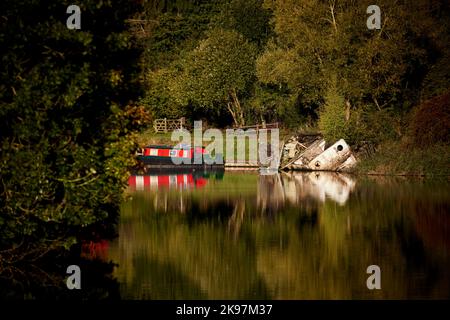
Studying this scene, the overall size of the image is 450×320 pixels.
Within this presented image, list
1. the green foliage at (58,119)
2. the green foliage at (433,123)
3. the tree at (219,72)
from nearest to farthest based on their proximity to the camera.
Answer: the green foliage at (58,119) < the green foliage at (433,123) < the tree at (219,72)

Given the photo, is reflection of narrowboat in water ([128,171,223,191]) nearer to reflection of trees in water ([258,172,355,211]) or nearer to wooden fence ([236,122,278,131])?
reflection of trees in water ([258,172,355,211])

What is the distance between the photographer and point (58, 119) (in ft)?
73.7

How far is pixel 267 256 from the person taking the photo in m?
27.9

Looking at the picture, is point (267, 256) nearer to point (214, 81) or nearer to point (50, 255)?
point (50, 255)

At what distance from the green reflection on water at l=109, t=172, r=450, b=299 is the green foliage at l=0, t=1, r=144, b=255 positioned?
211cm

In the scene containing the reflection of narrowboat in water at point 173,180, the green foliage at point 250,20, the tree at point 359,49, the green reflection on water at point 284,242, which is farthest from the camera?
the green foliage at point 250,20

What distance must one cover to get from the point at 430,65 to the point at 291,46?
9.68 meters

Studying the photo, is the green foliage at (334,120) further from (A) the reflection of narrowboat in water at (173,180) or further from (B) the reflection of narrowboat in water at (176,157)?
(B) the reflection of narrowboat in water at (176,157)

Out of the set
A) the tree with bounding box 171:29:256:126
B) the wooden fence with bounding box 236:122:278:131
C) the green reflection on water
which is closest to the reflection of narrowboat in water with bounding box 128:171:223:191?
the green reflection on water

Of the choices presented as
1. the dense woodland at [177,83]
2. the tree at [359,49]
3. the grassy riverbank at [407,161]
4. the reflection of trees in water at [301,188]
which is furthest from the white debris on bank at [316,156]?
the tree at [359,49]

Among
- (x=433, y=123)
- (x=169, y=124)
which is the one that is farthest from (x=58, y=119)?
(x=169, y=124)

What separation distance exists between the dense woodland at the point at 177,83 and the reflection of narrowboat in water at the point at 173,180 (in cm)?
594

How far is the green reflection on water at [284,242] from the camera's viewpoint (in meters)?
23.4

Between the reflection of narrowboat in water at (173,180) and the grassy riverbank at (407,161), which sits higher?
the grassy riverbank at (407,161)
